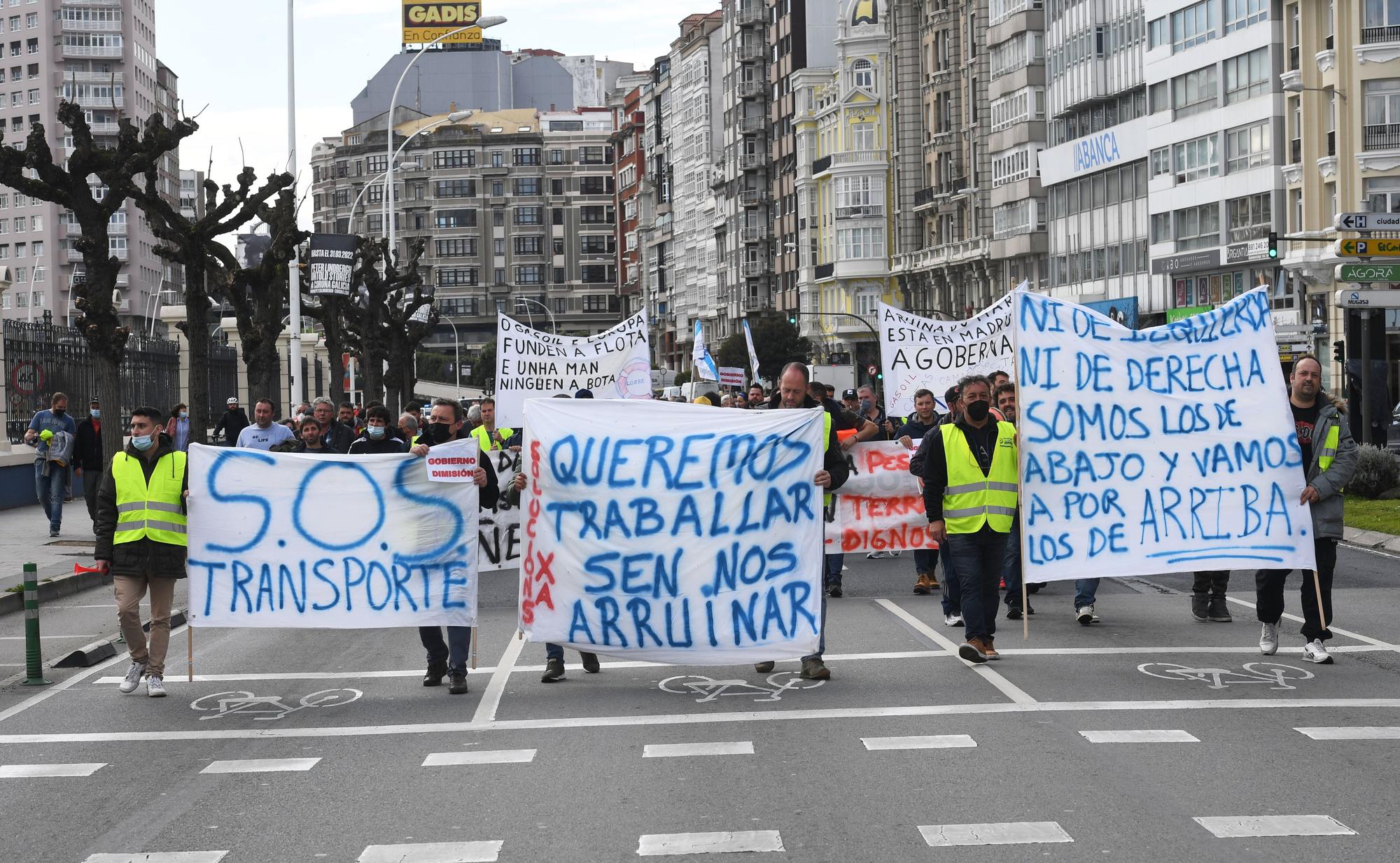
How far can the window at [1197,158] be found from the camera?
59.8 metres

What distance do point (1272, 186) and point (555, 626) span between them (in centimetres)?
4973

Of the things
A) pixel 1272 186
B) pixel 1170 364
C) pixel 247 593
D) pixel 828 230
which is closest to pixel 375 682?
pixel 247 593

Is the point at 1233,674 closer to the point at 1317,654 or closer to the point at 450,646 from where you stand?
the point at 1317,654

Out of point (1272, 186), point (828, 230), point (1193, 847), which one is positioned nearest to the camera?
point (1193, 847)

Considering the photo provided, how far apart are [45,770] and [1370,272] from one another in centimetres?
1968

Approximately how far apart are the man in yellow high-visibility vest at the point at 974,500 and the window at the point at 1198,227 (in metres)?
50.2

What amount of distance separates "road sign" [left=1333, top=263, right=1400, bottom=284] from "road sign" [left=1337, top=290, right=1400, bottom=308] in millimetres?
2112

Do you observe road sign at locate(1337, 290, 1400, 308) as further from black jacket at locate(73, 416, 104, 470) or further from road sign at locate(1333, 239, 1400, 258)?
black jacket at locate(73, 416, 104, 470)

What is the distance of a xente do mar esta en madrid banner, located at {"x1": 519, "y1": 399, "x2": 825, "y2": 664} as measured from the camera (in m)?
11.1

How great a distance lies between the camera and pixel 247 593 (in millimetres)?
11609

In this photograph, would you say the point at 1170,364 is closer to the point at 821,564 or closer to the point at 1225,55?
the point at 821,564

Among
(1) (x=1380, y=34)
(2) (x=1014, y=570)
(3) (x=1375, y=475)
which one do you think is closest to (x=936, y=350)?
(3) (x=1375, y=475)

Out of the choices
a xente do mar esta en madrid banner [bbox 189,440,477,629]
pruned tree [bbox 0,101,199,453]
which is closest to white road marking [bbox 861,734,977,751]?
a xente do mar esta en madrid banner [bbox 189,440,477,629]

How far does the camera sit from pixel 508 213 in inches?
6786
